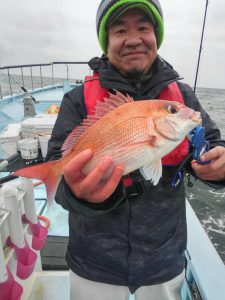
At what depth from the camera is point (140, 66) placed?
5.65 ft

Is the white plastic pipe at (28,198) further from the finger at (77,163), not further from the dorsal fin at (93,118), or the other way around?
the finger at (77,163)

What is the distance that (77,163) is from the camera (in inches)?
48.8

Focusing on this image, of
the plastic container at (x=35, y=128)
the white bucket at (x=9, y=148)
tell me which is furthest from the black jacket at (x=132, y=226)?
the white bucket at (x=9, y=148)

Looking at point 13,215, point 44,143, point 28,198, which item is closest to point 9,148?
point 44,143

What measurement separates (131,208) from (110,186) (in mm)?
480

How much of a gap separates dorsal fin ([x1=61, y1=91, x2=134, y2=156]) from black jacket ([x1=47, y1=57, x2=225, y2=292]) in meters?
0.25

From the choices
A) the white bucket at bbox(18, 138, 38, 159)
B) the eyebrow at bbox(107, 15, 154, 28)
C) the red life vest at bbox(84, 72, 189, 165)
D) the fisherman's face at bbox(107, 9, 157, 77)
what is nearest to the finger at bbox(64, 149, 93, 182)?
the red life vest at bbox(84, 72, 189, 165)

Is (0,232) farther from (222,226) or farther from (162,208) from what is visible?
(222,226)

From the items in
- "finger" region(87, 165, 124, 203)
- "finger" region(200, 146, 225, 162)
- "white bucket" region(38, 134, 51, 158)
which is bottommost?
"white bucket" region(38, 134, 51, 158)

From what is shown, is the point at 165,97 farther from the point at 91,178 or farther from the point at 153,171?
the point at 91,178

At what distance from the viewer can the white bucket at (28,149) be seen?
351 centimetres

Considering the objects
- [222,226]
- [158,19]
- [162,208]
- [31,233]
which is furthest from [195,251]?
[222,226]

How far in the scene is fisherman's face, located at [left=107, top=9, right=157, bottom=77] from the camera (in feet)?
5.50

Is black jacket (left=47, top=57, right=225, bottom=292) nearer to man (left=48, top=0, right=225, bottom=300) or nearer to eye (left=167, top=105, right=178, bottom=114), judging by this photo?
man (left=48, top=0, right=225, bottom=300)
